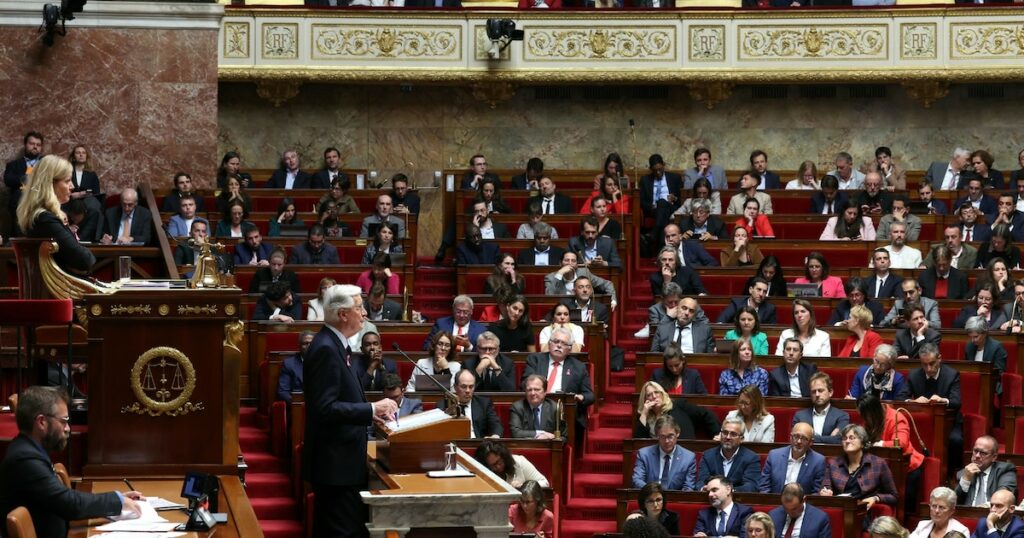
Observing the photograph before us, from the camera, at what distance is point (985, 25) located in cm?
1430

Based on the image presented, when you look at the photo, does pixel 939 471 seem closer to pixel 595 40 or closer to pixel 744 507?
pixel 744 507

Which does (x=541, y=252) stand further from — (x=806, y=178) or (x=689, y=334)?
(x=806, y=178)

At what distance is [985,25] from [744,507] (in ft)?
25.3

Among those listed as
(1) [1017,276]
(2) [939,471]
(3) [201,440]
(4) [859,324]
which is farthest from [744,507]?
(1) [1017,276]

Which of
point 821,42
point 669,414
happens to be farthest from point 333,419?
point 821,42

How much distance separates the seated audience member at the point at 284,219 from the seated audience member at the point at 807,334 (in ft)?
13.1

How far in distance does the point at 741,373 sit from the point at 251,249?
3.73 metres

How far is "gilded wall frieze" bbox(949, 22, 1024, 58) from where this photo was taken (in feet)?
46.8

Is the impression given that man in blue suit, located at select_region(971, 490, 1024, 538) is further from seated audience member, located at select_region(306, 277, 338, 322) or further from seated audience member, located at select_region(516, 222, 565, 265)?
seated audience member, located at select_region(516, 222, 565, 265)

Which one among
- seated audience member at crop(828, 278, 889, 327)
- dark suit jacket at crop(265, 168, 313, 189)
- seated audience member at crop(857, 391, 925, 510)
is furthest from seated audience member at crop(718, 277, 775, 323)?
dark suit jacket at crop(265, 168, 313, 189)

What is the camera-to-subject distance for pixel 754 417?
8.84 metres

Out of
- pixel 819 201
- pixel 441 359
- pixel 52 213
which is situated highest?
pixel 819 201

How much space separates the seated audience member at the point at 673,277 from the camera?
11.1 m

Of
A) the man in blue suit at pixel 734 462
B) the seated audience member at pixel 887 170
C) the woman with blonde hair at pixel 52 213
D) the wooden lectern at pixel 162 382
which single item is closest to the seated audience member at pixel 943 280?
the seated audience member at pixel 887 170
